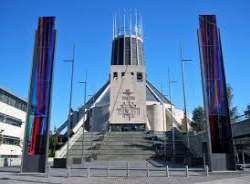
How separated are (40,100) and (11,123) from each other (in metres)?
29.2

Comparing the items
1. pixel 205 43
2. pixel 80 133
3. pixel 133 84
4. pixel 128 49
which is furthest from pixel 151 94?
pixel 205 43

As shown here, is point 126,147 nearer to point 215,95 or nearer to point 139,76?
point 215,95

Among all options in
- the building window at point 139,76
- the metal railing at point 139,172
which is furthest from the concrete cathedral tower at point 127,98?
the metal railing at point 139,172

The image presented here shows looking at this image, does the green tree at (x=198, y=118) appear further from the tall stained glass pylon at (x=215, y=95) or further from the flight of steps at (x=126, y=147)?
the tall stained glass pylon at (x=215, y=95)

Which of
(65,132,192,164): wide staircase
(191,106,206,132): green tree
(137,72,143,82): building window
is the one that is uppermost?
(137,72,143,82): building window

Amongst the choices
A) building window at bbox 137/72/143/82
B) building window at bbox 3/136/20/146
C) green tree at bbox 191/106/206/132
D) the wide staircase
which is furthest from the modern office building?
green tree at bbox 191/106/206/132

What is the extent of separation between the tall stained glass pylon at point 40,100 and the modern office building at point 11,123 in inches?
906

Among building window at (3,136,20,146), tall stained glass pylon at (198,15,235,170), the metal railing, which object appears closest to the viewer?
the metal railing

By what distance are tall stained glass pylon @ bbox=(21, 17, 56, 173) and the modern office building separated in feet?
75.5

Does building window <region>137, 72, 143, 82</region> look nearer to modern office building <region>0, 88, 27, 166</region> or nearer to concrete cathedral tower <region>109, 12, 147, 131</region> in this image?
concrete cathedral tower <region>109, 12, 147, 131</region>

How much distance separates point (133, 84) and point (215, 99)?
41506mm

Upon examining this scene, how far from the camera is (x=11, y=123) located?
165 ft

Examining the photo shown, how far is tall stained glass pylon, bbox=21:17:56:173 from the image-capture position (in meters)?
22.8

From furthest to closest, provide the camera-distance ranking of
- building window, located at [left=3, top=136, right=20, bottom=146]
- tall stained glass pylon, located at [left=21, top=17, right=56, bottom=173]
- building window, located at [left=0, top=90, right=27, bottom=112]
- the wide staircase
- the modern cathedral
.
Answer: the modern cathedral → building window, located at [left=3, top=136, right=20, bottom=146] → building window, located at [left=0, top=90, right=27, bottom=112] → the wide staircase → tall stained glass pylon, located at [left=21, top=17, right=56, bottom=173]
